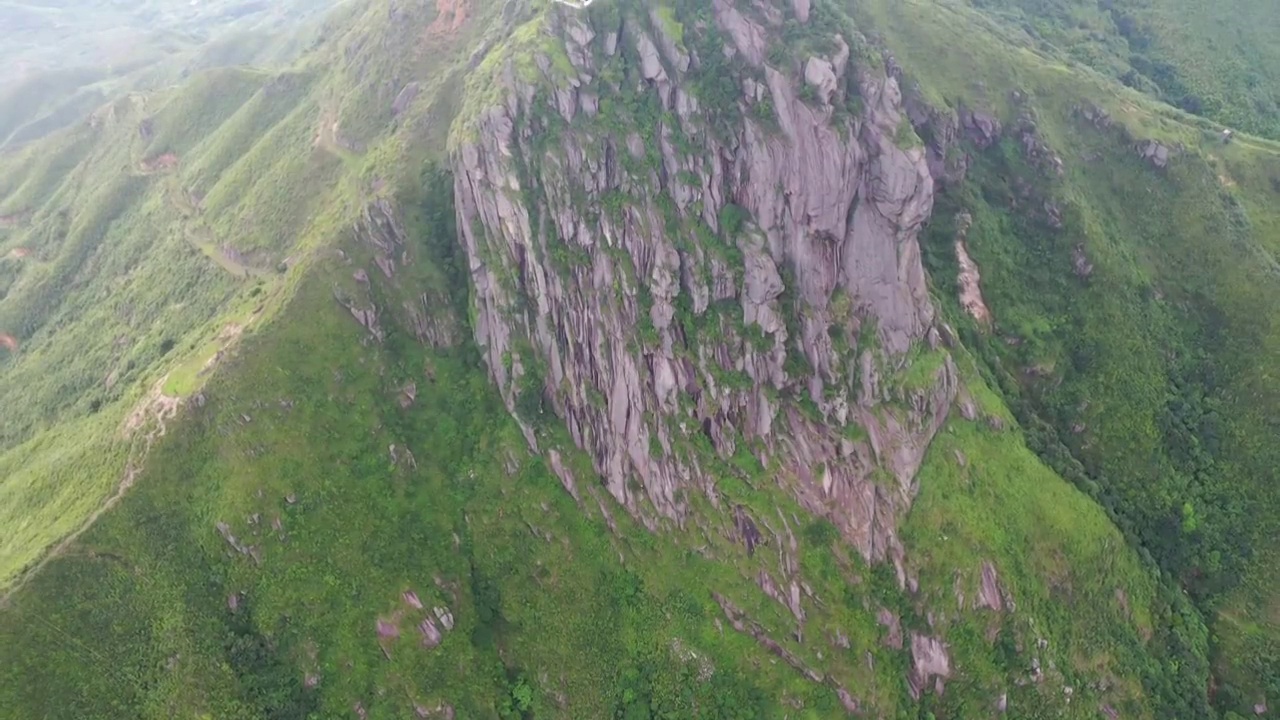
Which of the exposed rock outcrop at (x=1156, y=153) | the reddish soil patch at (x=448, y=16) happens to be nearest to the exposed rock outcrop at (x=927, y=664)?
the exposed rock outcrop at (x=1156, y=153)

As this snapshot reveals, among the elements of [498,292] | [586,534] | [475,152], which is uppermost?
[475,152]

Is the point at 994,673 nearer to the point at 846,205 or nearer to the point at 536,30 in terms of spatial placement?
the point at 846,205

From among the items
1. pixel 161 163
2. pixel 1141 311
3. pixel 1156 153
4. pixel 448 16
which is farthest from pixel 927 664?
pixel 161 163

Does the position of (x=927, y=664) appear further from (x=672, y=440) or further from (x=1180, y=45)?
(x=1180, y=45)

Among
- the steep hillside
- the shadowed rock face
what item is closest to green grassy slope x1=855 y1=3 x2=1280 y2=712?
the steep hillside

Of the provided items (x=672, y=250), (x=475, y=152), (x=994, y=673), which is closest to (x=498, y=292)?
(x=475, y=152)

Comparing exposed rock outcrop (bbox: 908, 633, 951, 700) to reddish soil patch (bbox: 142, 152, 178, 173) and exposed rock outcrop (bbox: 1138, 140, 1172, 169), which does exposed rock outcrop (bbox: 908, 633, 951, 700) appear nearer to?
exposed rock outcrop (bbox: 1138, 140, 1172, 169)

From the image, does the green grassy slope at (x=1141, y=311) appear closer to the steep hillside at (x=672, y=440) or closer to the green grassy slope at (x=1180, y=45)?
the steep hillside at (x=672, y=440)
